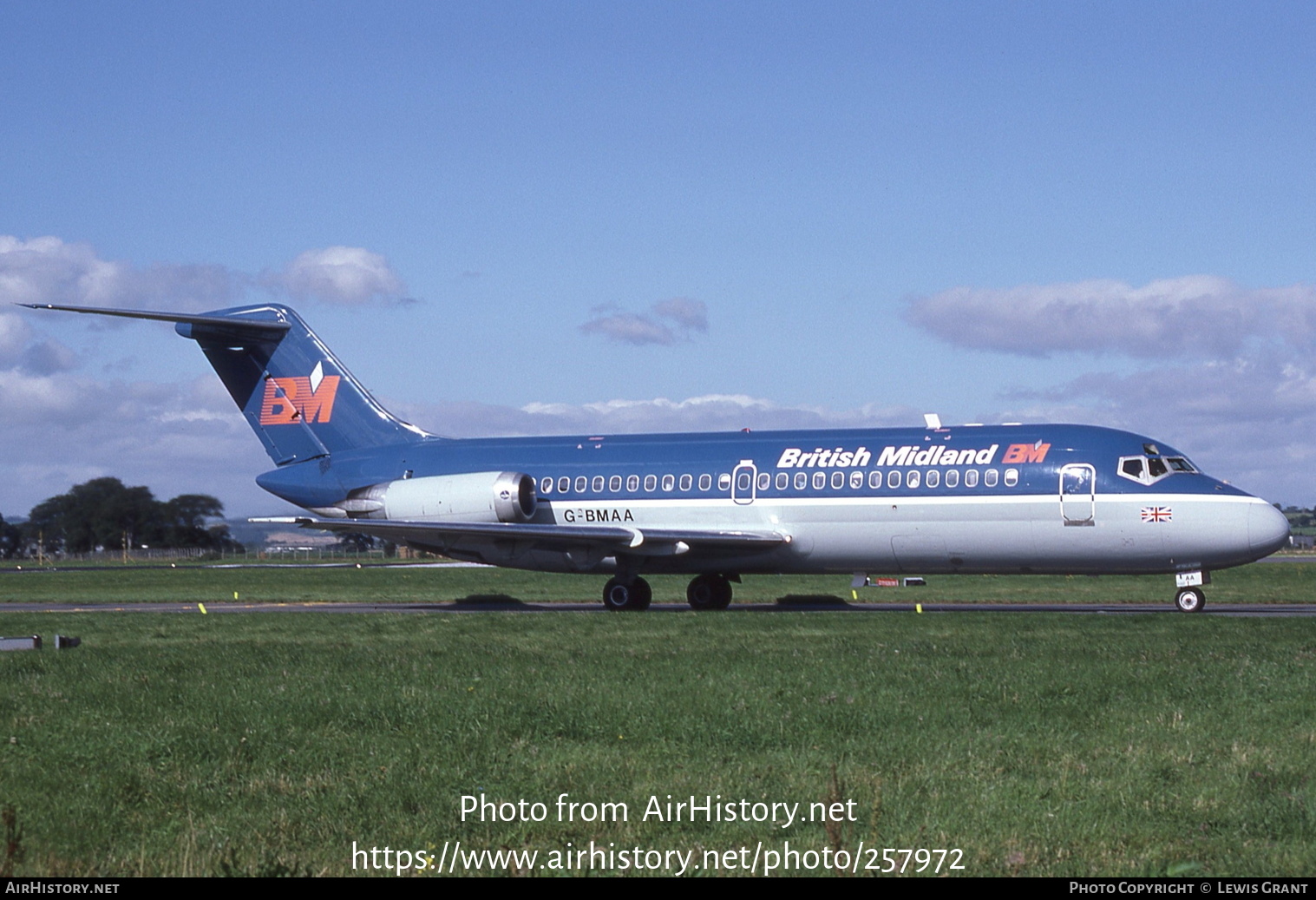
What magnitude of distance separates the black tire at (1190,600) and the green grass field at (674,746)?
692cm

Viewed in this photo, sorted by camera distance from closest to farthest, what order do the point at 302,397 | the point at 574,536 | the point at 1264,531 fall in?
the point at 1264,531, the point at 574,536, the point at 302,397

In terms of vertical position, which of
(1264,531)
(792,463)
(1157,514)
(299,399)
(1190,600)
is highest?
Result: (299,399)

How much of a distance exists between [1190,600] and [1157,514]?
6.23ft

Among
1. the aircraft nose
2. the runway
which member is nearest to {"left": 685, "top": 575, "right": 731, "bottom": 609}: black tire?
the runway


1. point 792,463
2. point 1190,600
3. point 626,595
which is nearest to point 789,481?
point 792,463

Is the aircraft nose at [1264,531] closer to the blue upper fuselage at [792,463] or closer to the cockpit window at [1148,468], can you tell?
the blue upper fuselage at [792,463]

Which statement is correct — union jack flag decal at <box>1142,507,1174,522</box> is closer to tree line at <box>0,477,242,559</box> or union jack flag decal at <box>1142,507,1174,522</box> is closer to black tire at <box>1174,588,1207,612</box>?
black tire at <box>1174,588,1207,612</box>

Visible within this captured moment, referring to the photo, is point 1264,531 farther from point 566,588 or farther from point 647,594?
point 566,588

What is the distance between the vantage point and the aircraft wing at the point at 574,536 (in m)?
29.3

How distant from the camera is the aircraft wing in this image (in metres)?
29.3

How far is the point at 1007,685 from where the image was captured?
45.2 feet

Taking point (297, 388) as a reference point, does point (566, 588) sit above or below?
below

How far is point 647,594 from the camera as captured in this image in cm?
3058

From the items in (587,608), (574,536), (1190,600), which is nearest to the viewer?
(1190,600)
